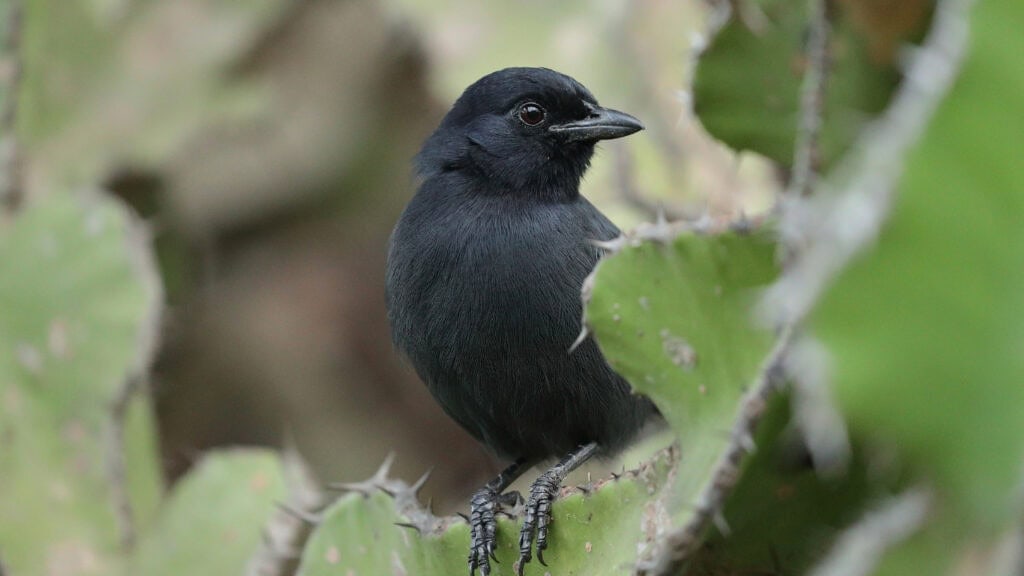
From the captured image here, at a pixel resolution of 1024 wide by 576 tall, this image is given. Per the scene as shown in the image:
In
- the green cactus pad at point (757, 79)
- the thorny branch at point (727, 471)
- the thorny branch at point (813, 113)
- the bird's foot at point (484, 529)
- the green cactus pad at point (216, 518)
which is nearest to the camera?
the thorny branch at point (727, 471)

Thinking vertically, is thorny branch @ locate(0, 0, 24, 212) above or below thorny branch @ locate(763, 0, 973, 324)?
above

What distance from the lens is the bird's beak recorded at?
3191 mm

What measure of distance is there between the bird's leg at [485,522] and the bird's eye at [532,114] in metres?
0.89

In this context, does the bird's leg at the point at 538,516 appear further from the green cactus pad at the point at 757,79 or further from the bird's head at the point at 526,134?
the bird's head at the point at 526,134

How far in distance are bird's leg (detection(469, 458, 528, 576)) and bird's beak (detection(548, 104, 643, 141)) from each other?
857 millimetres

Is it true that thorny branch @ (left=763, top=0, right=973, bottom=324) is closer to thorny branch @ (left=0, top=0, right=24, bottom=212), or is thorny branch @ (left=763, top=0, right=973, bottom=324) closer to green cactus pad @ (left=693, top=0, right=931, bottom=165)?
green cactus pad @ (left=693, top=0, right=931, bottom=165)

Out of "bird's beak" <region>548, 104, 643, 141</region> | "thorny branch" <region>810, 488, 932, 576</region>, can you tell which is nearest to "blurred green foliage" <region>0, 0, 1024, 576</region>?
"thorny branch" <region>810, 488, 932, 576</region>

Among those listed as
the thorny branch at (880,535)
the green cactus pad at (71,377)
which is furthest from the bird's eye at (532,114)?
the thorny branch at (880,535)

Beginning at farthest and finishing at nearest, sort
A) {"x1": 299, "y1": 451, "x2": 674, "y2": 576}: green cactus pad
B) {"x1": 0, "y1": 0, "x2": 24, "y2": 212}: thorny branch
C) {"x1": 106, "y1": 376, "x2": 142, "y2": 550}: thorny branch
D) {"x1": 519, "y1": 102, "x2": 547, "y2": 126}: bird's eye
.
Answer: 1. {"x1": 0, "y1": 0, "x2": 24, "y2": 212}: thorny branch
2. {"x1": 519, "y1": 102, "x2": 547, "y2": 126}: bird's eye
3. {"x1": 106, "y1": 376, "x2": 142, "y2": 550}: thorny branch
4. {"x1": 299, "y1": 451, "x2": 674, "y2": 576}: green cactus pad

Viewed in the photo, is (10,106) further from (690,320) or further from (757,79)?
(690,320)

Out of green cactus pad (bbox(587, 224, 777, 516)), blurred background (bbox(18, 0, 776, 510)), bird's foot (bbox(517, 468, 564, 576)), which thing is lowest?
bird's foot (bbox(517, 468, 564, 576))

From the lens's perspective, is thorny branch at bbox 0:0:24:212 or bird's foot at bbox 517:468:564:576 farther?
thorny branch at bbox 0:0:24:212

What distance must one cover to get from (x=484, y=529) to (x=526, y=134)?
1180 mm

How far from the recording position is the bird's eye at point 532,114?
334 centimetres
